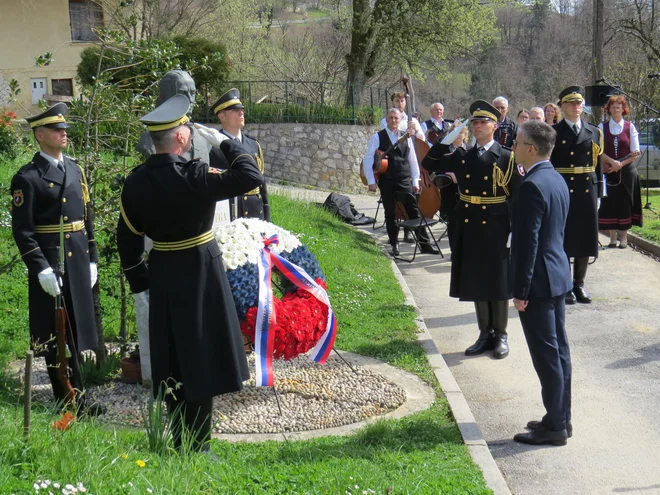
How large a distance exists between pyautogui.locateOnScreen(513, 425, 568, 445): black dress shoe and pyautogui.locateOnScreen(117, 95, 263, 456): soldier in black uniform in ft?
6.61

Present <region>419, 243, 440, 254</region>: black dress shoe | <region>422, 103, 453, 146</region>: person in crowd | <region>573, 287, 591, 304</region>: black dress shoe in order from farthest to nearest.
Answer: <region>422, 103, 453, 146</region>: person in crowd < <region>419, 243, 440, 254</region>: black dress shoe < <region>573, 287, 591, 304</region>: black dress shoe

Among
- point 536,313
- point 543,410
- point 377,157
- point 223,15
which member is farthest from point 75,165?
point 223,15

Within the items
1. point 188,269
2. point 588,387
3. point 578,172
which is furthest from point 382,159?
point 188,269

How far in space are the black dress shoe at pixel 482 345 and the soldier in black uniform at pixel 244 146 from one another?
7.13 feet

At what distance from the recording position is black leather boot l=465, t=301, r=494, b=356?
770 centimetres

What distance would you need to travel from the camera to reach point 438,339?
8336mm

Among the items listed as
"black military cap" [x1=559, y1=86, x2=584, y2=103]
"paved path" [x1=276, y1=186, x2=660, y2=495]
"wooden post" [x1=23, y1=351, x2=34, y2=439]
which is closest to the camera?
"wooden post" [x1=23, y1=351, x2=34, y2=439]

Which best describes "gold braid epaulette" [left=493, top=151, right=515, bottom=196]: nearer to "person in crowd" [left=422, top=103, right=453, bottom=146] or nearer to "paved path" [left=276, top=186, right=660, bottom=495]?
"paved path" [left=276, top=186, right=660, bottom=495]

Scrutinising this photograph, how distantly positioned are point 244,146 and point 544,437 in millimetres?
3424

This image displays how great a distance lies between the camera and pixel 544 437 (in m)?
5.58

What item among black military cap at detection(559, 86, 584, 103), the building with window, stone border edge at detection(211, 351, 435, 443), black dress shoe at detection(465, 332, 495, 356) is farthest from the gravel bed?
the building with window

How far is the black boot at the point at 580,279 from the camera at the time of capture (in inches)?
369

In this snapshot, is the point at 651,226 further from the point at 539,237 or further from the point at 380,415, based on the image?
the point at 380,415

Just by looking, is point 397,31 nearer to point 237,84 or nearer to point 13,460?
point 237,84
